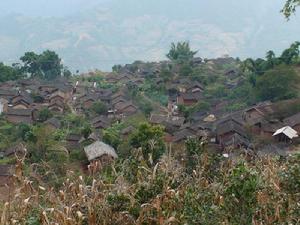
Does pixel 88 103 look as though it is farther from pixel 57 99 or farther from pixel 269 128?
pixel 269 128

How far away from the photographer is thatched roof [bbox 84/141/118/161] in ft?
79.3

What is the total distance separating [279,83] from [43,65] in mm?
31691

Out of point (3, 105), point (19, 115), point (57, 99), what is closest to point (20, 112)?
point (19, 115)

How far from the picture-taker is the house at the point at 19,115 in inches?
1479

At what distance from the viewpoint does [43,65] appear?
5672cm

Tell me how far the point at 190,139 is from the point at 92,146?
10.9 metres

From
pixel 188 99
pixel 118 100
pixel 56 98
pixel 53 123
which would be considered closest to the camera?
pixel 53 123

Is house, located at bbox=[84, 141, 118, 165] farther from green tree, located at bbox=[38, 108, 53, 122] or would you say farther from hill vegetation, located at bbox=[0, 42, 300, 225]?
green tree, located at bbox=[38, 108, 53, 122]

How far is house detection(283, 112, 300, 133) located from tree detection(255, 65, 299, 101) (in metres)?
5.20

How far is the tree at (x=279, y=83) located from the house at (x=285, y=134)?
24.2 ft

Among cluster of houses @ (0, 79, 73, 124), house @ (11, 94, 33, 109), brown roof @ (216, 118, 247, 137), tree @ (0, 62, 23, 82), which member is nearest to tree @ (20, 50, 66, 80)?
tree @ (0, 62, 23, 82)

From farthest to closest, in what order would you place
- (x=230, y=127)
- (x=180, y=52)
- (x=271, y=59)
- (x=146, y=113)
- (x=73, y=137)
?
(x=180, y=52), (x=146, y=113), (x=271, y=59), (x=73, y=137), (x=230, y=127)

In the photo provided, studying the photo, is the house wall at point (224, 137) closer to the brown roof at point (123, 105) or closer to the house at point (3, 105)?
the brown roof at point (123, 105)

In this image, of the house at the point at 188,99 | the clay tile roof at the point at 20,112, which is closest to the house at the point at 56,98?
the clay tile roof at the point at 20,112
